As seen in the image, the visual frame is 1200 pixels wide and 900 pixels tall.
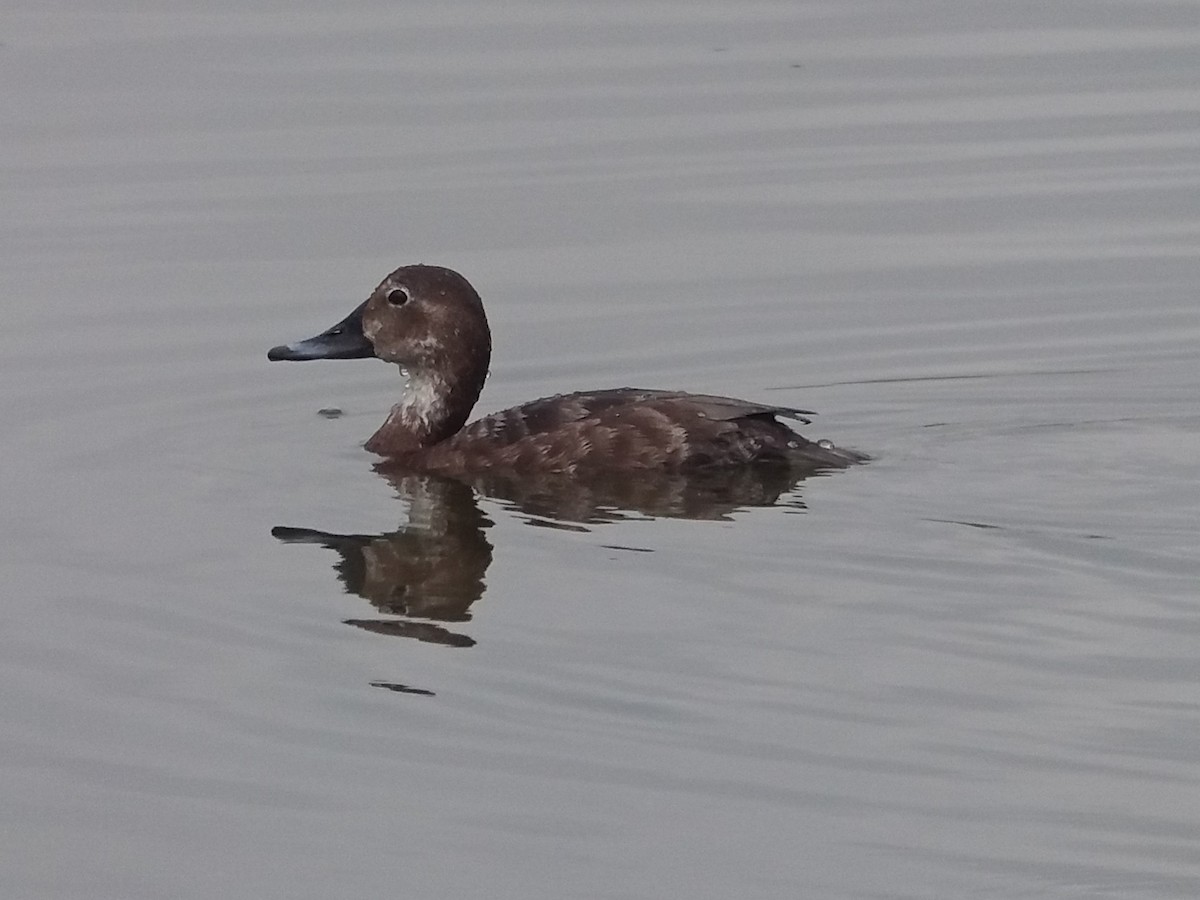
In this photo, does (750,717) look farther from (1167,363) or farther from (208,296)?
(208,296)

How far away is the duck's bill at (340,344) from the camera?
401 inches

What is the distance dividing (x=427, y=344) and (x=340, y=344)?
0.35 meters

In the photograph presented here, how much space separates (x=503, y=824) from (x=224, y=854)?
61 centimetres

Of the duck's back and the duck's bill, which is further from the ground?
the duck's bill

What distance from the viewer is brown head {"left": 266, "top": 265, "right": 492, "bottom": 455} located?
33.1 feet

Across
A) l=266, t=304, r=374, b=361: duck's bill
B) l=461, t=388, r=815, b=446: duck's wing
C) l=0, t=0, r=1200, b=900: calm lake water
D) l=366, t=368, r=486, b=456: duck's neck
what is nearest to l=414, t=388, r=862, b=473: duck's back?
l=461, t=388, r=815, b=446: duck's wing

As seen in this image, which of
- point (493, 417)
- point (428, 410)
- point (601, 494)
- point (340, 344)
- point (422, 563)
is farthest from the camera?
point (340, 344)

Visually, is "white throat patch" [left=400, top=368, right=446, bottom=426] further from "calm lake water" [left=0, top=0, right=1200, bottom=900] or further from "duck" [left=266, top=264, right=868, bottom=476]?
"calm lake water" [left=0, top=0, right=1200, bottom=900]

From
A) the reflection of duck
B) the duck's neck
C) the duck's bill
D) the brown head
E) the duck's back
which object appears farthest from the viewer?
the duck's bill

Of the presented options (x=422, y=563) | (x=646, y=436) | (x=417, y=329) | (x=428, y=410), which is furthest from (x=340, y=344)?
(x=422, y=563)

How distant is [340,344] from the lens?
404 inches

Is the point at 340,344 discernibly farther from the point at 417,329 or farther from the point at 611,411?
the point at 611,411

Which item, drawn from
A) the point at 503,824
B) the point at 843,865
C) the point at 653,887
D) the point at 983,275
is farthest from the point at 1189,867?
the point at 983,275

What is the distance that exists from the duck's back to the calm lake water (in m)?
0.20
